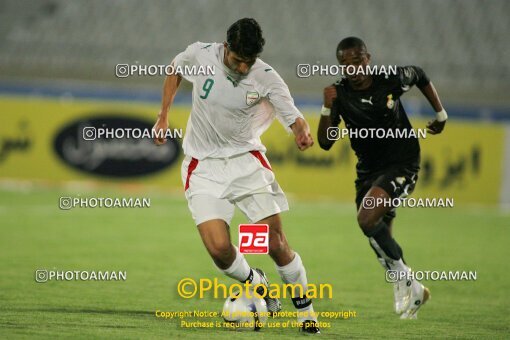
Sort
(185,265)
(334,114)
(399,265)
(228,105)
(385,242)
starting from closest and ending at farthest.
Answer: (228,105) < (334,114) < (385,242) < (399,265) < (185,265)

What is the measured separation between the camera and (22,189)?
18359mm

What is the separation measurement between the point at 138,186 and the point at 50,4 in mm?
7332

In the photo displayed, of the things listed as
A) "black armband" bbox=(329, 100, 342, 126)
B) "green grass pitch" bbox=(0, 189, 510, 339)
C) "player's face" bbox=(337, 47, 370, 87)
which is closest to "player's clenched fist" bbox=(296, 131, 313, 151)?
"player's face" bbox=(337, 47, 370, 87)

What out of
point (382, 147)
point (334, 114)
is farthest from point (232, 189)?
point (382, 147)

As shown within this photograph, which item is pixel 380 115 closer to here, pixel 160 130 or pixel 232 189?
pixel 232 189

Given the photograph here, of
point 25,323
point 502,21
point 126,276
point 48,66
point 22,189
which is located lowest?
point 25,323

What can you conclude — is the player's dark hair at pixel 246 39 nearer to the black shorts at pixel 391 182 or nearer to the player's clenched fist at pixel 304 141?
the player's clenched fist at pixel 304 141

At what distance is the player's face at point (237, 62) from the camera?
667cm

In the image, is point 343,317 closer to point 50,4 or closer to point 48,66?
point 48,66

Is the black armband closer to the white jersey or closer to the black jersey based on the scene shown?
the black jersey

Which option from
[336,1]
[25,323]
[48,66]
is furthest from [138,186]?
[25,323]

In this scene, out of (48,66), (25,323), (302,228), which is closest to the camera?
(25,323)

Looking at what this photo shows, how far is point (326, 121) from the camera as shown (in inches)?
298

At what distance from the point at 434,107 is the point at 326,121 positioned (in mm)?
1176
